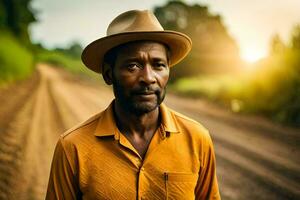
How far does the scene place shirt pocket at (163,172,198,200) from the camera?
2.33 meters

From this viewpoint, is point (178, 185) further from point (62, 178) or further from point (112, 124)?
point (62, 178)

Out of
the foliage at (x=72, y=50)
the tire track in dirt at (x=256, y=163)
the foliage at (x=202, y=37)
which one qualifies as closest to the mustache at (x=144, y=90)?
the tire track in dirt at (x=256, y=163)

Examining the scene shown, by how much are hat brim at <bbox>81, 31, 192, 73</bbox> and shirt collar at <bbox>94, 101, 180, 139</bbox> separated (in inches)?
14.3

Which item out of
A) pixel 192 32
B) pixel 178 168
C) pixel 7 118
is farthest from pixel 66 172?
pixel 192 32

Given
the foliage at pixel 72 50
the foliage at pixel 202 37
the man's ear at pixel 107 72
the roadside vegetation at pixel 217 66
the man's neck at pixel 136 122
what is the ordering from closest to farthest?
the man's neck at pixel 136 122 → the man's ear at pixel 107 72 → the roadside vegetation at pixel 217 66 → the foliage at pixel 202 37 → the foliage at pixel 72 50

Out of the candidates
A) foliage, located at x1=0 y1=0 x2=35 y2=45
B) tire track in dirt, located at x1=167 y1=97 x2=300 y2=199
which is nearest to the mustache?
tire track in dirt, located at x1=167 y1=97 x2=300 y2=199

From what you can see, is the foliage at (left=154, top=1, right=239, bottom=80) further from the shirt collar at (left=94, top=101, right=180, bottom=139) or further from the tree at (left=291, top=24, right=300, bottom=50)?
the shirt collar at (left=94, top=101, right=180, bottom=139)

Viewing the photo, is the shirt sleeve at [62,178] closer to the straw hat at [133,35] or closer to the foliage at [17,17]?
the straw hat at [133,35]

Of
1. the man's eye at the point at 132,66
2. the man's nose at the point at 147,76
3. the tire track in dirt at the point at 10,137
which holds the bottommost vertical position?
the tire track in dirt at the point at 10,137

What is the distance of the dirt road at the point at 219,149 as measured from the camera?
18.9 feet

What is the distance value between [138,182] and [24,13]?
34627 millimetres

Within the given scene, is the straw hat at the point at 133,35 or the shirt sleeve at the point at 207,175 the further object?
the shirt sleeve at the point at 207,175

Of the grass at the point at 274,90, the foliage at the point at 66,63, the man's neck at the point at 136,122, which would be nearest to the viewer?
the man's neck at the point at 136,122

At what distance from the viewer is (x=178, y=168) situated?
7.76 ft
